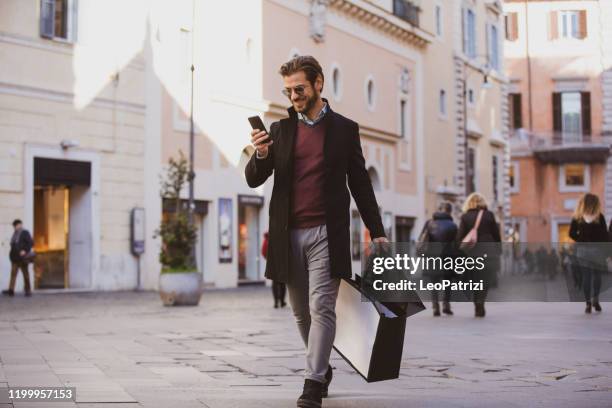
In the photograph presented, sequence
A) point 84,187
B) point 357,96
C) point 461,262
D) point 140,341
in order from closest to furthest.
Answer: point 461,262 < point 140,341 < point 84,187 < point 357,96

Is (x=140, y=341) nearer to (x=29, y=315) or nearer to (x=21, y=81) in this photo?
(x=29, y=315)

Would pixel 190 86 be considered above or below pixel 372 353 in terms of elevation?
above

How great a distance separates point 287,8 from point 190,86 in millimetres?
6556

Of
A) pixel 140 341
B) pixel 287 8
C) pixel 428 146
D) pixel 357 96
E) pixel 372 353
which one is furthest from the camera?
pixel 428 146

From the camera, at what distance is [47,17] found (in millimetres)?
26594

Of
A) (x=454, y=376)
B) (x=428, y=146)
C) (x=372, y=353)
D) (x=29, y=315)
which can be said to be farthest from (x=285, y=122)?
(x=428, y=146)

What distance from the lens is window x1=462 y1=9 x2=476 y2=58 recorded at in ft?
170

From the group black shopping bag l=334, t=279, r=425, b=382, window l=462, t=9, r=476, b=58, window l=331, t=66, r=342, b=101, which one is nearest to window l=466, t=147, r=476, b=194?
window l=462, t=9, r=476, b=58

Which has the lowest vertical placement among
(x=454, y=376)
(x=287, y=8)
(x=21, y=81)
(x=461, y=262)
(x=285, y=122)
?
(x=454, y=376)

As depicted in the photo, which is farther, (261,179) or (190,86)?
(190,86)

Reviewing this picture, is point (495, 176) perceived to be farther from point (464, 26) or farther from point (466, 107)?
point (464, 26)

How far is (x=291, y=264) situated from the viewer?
683 centimetres

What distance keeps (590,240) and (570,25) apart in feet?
158

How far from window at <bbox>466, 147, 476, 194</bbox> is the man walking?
4414 centimetres
